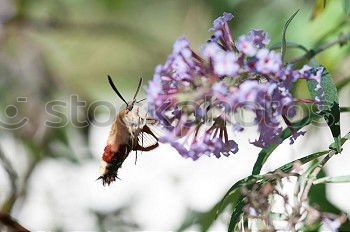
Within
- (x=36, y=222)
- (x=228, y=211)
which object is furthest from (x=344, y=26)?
(x=36, y=222)

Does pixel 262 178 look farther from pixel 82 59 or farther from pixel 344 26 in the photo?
pixel 82 59

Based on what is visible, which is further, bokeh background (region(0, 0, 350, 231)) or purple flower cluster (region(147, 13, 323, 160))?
bokeh background (region(0, 0, 350, 231))

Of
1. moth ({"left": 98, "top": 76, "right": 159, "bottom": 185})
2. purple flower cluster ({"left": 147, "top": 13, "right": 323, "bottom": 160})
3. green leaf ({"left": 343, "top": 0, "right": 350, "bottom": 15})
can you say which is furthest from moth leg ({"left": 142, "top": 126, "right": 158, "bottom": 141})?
green leaf ({"left": 343, "top": 0, "right": 350, "bottom": 15})

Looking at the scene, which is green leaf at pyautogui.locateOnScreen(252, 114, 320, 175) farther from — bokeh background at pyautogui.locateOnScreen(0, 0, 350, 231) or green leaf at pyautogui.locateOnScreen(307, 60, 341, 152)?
bokeh background at pyautogui.locateOnScreen(0, 0, 350, 231)

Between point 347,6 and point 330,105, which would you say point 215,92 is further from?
point 347,6

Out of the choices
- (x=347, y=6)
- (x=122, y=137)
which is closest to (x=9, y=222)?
(x=122, y=137)
